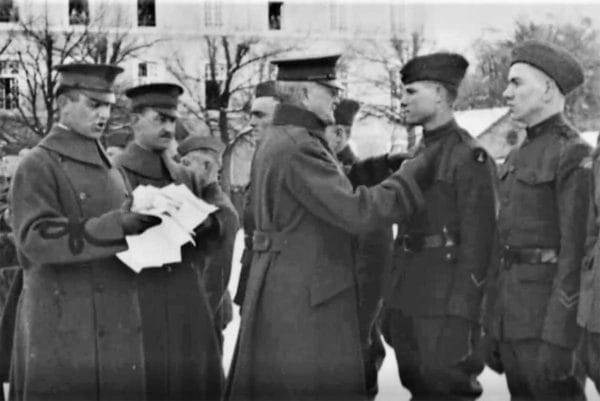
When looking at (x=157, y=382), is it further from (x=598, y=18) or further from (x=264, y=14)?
(x=598, y=18)

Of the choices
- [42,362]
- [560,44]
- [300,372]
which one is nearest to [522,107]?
[560,44]

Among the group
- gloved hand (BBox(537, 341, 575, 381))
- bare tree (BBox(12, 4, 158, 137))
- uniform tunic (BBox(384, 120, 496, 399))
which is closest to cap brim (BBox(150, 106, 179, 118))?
bare tree (BBox(12, 4, 158, 137))

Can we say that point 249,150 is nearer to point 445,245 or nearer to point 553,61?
point 445,245

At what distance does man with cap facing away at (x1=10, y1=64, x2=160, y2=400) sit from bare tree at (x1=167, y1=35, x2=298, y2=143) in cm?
47

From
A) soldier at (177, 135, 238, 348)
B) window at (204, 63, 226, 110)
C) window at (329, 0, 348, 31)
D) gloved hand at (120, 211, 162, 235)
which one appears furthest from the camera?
soldier at (177, 135, 238, 348)

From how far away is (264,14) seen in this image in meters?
5.36

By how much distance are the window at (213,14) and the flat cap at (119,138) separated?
55.6 inches

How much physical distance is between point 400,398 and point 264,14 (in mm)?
2046

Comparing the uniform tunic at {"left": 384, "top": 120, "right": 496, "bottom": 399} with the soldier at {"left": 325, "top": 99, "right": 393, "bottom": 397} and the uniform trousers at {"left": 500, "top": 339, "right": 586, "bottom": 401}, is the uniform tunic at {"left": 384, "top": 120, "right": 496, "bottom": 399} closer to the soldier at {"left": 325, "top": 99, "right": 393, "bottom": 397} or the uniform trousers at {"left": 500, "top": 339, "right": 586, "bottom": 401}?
the uniform trousers at {"left": 500, "top": 339, "right": 586, "bottom": 401}

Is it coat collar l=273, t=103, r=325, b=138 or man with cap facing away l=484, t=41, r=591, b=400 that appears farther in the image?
coat collar l=273, t=103, r=325, b=138

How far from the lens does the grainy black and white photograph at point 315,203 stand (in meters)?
4.98

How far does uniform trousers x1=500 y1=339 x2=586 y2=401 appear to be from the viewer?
5043 mm

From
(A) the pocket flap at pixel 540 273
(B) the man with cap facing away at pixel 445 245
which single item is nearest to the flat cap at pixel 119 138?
(B) the man with cap facing away at pixel 445 245

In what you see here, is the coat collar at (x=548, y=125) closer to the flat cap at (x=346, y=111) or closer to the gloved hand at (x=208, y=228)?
the flat cap at (x=346, y=111)
